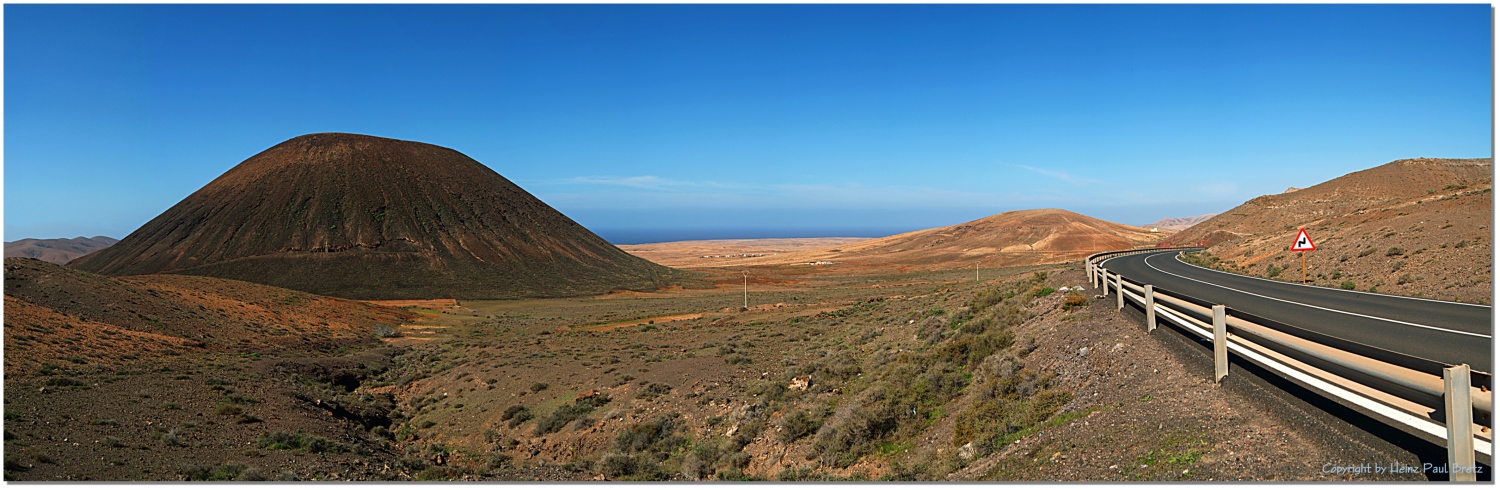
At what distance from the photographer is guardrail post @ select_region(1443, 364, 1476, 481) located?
4.18 meters

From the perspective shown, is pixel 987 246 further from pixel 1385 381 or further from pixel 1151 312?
pixel 1385 381

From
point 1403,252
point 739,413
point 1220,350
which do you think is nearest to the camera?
point 1220,350

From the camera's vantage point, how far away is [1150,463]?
20.9 feet

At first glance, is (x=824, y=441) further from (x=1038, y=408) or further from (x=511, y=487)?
(x=511, y=487)

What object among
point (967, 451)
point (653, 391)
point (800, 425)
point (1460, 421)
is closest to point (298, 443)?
point (653, 391)

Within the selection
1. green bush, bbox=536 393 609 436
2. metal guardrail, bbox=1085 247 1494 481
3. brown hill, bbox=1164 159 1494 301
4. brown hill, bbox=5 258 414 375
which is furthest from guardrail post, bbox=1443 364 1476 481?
brown hill, bbox=5 258 414 375

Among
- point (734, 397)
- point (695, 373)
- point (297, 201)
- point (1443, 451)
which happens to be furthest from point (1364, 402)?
point (297, 201)

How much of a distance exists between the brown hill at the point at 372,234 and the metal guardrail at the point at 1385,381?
242 ft

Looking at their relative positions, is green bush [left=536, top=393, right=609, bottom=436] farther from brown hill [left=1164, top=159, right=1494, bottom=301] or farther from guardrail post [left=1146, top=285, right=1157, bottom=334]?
brown hill [left=1164, top=159, right=1494, bottom=301]

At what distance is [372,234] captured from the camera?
8381 cm

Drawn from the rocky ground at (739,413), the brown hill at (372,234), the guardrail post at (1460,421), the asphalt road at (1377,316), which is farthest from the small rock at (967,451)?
the brown hill at (372,234)

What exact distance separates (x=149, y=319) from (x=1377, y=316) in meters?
41.8

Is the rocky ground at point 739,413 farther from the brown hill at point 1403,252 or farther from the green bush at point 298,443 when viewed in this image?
the brown hill at point 1403,252

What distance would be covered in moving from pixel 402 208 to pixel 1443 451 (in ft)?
331
